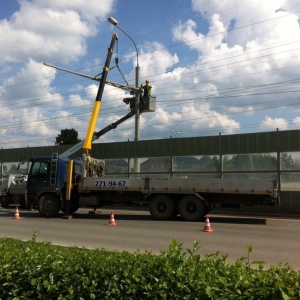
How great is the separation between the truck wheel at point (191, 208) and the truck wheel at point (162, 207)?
0.44m

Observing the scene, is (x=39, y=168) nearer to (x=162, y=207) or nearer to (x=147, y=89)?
(x=162, y=207)

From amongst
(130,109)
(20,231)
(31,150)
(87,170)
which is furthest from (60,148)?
(20,231)

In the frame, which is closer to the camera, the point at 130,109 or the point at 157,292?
the point at 157,292

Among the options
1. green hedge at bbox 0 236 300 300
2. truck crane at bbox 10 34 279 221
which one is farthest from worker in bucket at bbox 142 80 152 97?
green hedge at bbox 0 236 300 300

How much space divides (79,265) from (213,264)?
1136 millimetres

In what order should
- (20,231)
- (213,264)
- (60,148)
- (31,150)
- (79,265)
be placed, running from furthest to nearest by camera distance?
(31,150)
(60,148)
(20,231)
(79,265)
(213,264)

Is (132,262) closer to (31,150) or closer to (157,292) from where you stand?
(157,292)

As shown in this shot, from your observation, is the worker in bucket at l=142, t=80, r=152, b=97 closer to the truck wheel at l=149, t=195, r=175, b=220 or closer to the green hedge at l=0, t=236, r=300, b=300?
Answer: the truck wheel at l=149, t=195, r=175, b=220

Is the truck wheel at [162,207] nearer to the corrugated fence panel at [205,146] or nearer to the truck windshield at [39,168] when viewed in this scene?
the truck windshield at [39,168]

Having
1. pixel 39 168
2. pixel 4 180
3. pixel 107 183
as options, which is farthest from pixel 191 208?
pixel 4 180

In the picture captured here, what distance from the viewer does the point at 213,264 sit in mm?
3344

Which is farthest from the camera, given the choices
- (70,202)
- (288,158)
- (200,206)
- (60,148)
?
(60,148)

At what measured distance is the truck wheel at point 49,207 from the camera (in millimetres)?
19000

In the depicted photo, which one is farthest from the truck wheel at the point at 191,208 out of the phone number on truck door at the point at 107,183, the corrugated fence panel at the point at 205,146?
the corrugated fence panel at the point at 205,146
